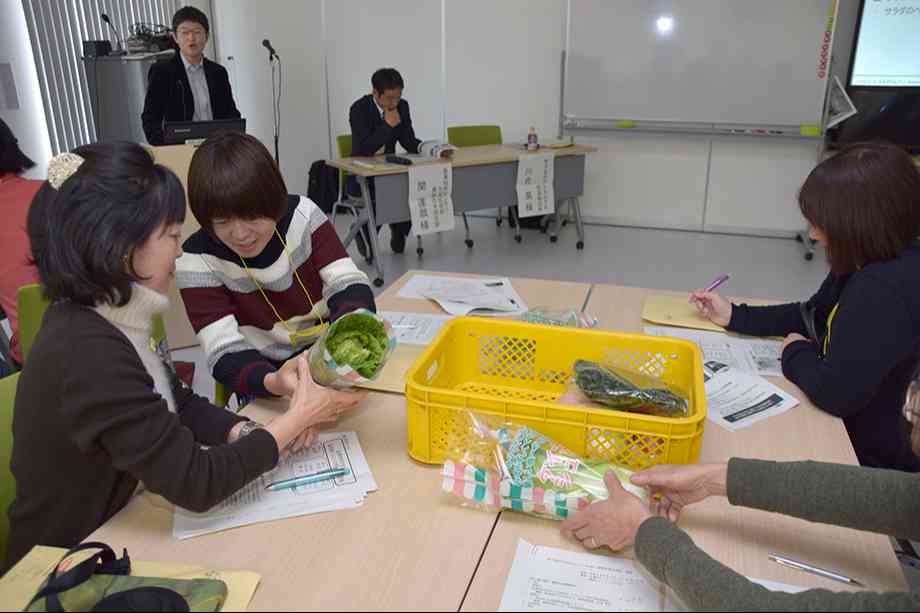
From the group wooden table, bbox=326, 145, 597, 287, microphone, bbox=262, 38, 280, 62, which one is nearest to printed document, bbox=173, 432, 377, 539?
wooden table, bbox=326, 145, 597, 287

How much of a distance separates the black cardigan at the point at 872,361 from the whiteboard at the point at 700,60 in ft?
12.9

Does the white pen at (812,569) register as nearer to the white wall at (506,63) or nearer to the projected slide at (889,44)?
the projected slide at (889,44)

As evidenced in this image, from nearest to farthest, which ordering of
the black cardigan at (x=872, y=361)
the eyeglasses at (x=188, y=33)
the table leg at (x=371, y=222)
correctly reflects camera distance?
the black cardigan at (x=872, y=361) → the table leg at (x=371, y=222) → the eyeglasses at (x=188, y=33)

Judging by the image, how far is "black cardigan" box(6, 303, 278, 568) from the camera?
968mm

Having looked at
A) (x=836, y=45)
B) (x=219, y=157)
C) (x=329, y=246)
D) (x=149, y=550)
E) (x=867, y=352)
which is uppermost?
(x=836, y=45)

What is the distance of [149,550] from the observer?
967 mm

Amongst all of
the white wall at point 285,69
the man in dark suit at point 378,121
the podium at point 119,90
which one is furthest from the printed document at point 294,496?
the white wall at point 285,69

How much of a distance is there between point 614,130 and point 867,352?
4406 mm

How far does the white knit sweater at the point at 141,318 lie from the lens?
1063 mm

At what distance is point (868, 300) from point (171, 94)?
415cm

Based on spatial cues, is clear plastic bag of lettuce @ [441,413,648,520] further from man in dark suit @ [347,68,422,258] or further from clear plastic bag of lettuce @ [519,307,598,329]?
man in dark suit @ [347,68,422,258]

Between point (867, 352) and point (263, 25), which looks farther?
point (263, 25)

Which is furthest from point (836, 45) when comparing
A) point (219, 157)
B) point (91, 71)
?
point (91, 71)

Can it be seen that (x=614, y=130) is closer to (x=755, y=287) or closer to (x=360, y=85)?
(x=755, y=287)
